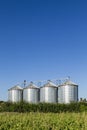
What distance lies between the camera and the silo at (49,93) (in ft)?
170

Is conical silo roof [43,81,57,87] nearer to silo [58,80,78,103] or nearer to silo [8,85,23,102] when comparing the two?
silo [58,80,78,103]

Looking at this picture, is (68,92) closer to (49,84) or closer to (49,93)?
(49,93)

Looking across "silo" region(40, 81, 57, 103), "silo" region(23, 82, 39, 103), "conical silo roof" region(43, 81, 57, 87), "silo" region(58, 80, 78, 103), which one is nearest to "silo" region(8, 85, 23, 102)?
"silo" region(23, 82, 39, 103)

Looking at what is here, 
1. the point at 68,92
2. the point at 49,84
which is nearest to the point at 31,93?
the point at 49,84

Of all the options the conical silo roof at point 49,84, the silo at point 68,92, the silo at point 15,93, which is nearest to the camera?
the silo at point 68,92

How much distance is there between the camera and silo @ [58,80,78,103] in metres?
49.7

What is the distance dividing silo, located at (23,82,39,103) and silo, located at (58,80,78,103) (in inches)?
171

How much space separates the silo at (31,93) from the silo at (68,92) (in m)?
4.35

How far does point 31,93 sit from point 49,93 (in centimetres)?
360

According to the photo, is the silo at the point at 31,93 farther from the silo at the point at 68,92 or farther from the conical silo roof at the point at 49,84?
the silo at the point at 68,92

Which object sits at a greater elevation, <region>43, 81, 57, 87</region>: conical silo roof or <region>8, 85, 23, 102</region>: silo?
<region>43, 81, 57, 87</region>: conical silo roof

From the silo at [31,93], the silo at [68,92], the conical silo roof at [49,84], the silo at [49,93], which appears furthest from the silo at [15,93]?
the silo at [68,92]

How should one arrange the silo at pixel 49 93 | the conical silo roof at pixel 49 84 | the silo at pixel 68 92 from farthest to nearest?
the conical silo roof at pixel 49 84 → the silo at pixel 49 93 → the silo at pixel 68 92

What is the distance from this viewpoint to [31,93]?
178 feet
